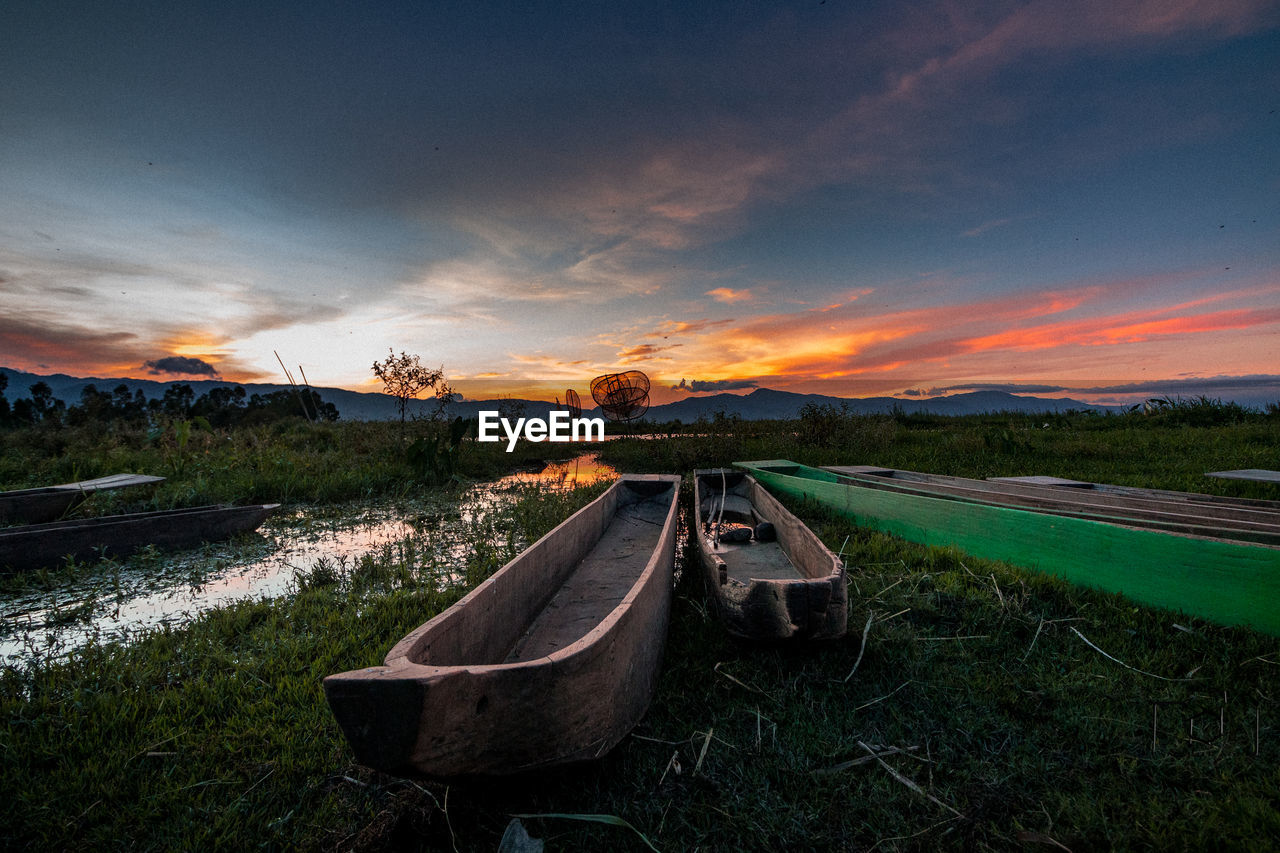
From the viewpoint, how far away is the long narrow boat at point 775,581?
2.30 metres

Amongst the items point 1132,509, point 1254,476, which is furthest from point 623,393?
point 1132,509

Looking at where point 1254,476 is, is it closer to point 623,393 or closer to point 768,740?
point 768,740

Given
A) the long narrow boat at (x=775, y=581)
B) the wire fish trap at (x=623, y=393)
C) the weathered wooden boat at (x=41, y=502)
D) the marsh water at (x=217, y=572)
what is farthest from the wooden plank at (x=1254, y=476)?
the wire fish trap at (x=623, y=393)

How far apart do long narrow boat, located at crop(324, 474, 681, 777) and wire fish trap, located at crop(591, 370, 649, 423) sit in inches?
626

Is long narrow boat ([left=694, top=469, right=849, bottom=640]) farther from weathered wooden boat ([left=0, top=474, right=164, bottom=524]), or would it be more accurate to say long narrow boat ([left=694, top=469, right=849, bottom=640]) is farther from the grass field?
weathered wooden boat ([left=0, top=474, right=164, bottom=524])

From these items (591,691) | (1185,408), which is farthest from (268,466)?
(1185,408)

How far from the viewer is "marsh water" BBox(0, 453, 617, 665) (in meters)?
3.26

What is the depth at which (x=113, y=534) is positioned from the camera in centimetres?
460

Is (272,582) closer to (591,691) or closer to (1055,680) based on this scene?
(591,691)

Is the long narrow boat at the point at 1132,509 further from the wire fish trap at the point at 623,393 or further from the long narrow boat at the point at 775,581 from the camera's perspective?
the wire fish trap at the point at 623,393

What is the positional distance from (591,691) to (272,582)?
3864mm

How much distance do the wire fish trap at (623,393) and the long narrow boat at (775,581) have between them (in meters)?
13.7

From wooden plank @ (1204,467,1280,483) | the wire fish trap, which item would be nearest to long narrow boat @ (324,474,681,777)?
wooden plank @ (1204,467,1280,483)

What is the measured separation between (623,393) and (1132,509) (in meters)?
15.9
